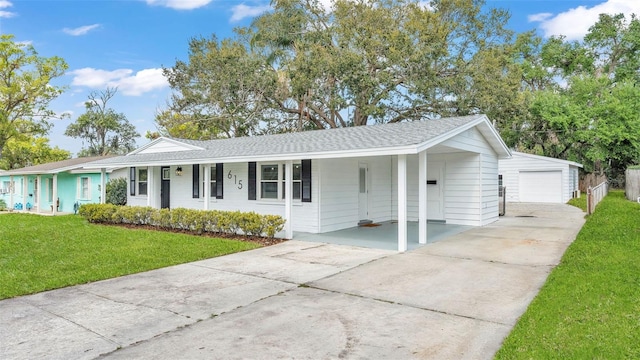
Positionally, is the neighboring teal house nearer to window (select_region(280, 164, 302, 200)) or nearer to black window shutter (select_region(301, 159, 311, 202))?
window (select_region(280, 164, 302, 200))

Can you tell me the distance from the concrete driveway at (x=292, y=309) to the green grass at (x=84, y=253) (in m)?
0.59

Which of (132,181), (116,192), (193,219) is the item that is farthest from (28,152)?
(193,219)

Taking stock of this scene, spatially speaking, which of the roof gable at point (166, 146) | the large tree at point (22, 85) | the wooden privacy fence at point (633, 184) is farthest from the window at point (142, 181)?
the wooden privacy fence at point (633, 184)

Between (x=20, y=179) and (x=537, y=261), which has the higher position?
(x=20, y=179)

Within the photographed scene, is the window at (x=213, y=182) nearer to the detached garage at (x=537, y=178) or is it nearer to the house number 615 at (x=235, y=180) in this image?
the house number 615 at (x=235, y=180)

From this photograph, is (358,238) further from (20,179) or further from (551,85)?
(551,85)

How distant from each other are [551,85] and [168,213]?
3027 cm

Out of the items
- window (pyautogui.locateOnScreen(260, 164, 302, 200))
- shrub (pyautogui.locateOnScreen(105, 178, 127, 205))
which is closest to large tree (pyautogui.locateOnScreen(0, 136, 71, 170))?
shrub (pyautogui.locateOnScreen(105, 178, 127, 205))

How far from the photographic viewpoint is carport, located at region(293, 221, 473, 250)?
923 cm

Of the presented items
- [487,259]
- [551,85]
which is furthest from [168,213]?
[551,85]

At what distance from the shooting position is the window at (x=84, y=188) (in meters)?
19.3

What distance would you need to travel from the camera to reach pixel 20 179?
899 inches

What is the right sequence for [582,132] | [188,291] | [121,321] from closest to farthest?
[121,321] < [188,291] < [582,132]

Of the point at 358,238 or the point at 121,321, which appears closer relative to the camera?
the point at 121,321
